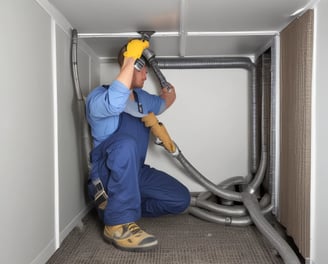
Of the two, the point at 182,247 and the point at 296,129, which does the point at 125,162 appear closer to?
the point at 182,247

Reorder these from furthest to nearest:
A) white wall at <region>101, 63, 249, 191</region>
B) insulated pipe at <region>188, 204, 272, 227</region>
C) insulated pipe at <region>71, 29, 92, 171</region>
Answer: white wall at <region>101, 63, 249, 191</region> < insulated pipe at <region>188, 204, 272, 227</region> < insulated pipe at <region>71, 29, 92, 171</region>

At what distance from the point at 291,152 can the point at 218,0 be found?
0.71 meters

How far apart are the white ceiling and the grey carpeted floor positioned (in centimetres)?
99

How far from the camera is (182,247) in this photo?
156 centimetres

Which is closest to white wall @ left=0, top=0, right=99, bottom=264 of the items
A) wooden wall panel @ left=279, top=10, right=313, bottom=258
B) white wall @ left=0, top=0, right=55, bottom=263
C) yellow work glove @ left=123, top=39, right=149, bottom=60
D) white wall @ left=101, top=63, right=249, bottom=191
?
white wall @ left=0, top=0, right=55, bottom=263

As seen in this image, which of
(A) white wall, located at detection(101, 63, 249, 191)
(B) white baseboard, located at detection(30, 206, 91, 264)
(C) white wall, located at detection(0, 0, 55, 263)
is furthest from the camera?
(A) white wall, located at detection(101, 63, 249, 191)

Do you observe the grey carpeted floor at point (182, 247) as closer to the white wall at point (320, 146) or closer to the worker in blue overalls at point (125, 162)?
the worker in blue overalls at point (125, 162)

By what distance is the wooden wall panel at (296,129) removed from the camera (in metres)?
1.31

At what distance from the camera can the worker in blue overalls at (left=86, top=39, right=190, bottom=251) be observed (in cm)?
148

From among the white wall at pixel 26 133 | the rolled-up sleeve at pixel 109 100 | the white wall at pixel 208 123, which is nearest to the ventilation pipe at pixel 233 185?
the white wall at pixel 208 123

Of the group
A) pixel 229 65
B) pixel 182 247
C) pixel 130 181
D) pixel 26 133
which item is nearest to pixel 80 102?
pixel 130 181

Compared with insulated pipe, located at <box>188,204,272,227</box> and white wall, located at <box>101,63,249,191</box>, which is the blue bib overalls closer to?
insulated pipe, located at <box>188,204,272,227</box>

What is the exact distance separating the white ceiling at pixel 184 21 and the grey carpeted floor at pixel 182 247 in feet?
3.26

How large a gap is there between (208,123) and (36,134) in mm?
1353
